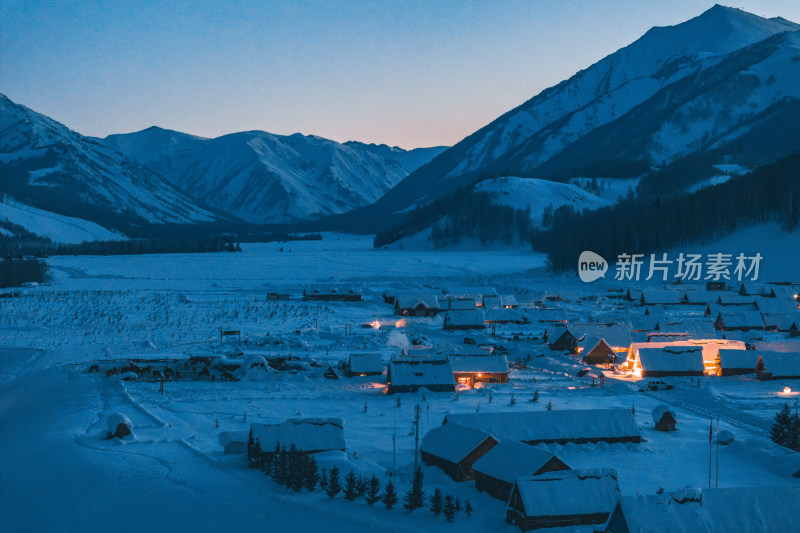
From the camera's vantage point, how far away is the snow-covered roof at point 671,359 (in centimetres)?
4319

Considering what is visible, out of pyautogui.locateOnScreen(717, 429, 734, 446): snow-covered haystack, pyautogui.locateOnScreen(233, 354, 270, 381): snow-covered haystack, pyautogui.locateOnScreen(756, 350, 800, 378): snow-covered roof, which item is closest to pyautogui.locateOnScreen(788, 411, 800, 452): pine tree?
pyautogui.locateOnScreen(717, 429, 734, 446): snow-covered haystack

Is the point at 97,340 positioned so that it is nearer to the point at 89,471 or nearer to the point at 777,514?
the point at 89,471

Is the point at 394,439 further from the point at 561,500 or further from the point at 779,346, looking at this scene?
the point at 779,346

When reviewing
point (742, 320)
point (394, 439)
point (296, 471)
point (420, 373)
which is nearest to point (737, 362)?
point (420, 373)

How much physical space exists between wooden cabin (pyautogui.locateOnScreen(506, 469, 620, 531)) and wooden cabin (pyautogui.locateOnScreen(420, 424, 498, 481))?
3.79 m

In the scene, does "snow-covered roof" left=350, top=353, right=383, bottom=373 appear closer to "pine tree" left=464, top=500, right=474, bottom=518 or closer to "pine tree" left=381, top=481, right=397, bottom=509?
"pine tree" left=381, top=481, right=397, bottom=509

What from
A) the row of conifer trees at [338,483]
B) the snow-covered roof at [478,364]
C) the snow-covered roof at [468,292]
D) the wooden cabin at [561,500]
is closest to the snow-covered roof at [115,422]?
the row of conifer trees at [338,483]

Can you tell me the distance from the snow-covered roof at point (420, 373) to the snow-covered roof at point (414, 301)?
29.4m

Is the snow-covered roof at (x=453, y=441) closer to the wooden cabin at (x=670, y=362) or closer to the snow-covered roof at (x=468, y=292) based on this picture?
the wooden cabin at (x=670, y=362)

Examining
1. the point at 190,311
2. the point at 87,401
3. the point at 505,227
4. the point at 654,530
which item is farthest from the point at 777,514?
the point at 505,227

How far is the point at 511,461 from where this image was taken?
79.4 ft

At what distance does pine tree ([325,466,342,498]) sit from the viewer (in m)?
22.9

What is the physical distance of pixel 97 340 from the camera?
175ft

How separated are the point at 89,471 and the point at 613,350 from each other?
3162cm
